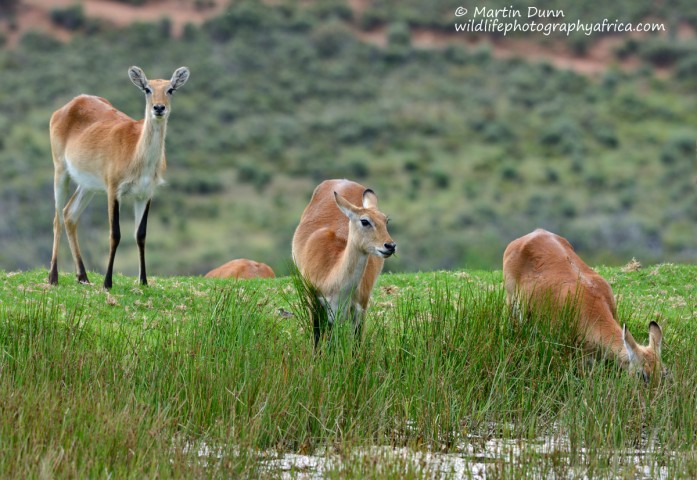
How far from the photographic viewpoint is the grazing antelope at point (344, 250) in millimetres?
8391

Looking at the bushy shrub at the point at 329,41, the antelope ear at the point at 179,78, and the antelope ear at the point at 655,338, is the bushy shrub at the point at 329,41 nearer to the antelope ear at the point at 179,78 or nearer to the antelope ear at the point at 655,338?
the antelope ear at the point at 179,78

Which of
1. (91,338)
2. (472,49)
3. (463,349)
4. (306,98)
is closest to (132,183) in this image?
(91,338)

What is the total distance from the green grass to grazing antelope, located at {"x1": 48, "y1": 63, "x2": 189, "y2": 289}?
9.66 ft

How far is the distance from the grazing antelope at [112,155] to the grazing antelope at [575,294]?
4.35m

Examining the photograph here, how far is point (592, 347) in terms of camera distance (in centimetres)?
866

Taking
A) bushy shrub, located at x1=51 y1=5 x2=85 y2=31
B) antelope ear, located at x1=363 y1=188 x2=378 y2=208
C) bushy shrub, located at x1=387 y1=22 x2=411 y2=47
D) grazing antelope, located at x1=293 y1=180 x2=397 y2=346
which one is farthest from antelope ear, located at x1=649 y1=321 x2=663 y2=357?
bushy shrub, located at x1=51 y1=5 x2=85 y2=31

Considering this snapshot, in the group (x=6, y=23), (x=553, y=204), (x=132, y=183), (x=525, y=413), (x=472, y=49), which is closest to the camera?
(x=525, y=413)

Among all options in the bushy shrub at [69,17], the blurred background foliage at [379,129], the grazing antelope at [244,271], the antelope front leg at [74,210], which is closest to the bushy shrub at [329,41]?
the blurred background foliage at [379,129]

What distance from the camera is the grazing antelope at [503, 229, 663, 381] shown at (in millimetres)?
8250

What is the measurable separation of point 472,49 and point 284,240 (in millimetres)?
22016

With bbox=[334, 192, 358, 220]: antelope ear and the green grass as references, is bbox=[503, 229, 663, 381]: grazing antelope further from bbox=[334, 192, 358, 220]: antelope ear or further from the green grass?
bbox=[334, 192, 358, 220]: antelope ear

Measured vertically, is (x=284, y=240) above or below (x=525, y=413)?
above

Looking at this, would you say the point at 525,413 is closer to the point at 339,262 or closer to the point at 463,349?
the point at 463,349

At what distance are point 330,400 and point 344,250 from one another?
1.69m
